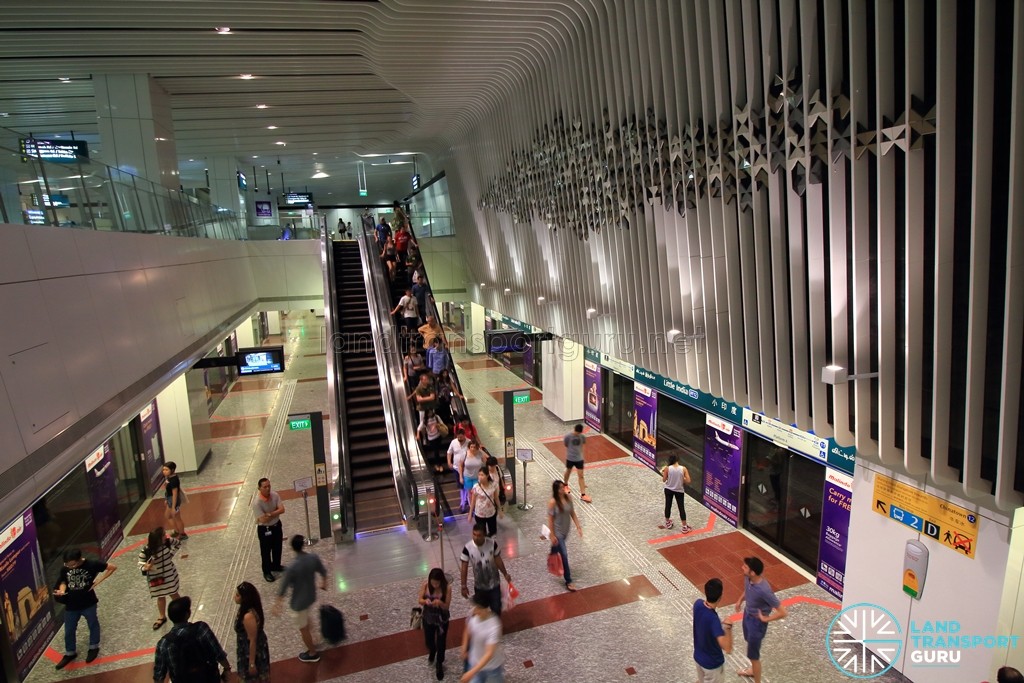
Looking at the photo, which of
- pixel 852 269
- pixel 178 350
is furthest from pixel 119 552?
pixel 852 269

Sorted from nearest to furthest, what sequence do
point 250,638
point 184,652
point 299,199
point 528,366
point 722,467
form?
point 184,652 < point 250,638 < point 722,467 < point 528,366 < point 299,199

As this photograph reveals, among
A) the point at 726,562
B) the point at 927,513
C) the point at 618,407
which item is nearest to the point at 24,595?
the point at 726,562

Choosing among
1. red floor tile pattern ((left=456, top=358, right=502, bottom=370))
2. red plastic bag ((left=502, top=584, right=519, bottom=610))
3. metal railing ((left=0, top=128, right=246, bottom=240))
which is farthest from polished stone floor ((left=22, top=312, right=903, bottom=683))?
red floor tile pattern ((left=456, top=358, right=502, bottom=370))

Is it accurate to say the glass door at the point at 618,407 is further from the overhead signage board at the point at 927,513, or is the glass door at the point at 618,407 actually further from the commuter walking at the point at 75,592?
the commuter walking at the point at 75,592

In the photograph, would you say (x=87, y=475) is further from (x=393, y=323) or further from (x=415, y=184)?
(x=415, y=184)

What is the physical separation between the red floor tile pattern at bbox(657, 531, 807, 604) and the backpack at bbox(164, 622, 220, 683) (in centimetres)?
560

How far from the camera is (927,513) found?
540 centimetres

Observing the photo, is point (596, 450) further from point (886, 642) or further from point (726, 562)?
point (886, 642)

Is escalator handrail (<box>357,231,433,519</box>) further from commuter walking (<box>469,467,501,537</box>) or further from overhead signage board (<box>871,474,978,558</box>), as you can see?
overhead signage board (<box>871,474,978,558</box>)

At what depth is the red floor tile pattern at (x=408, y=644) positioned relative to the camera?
5.97 meters

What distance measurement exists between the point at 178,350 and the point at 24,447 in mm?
4824

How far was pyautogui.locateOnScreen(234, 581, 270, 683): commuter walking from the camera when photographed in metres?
5.01

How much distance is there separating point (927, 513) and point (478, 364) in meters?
18.5

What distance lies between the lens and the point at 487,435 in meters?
13.9
